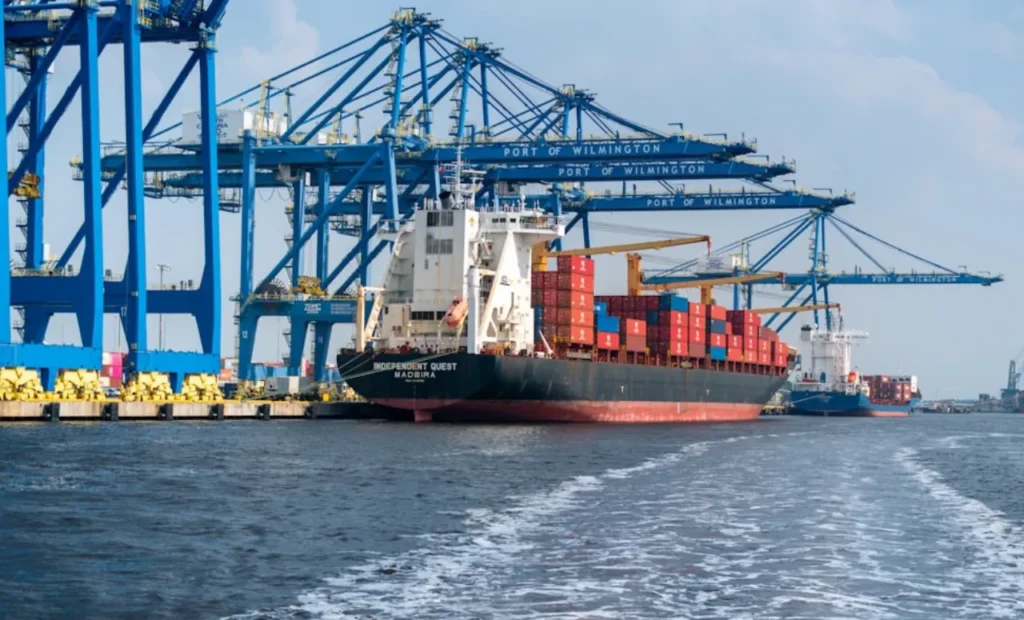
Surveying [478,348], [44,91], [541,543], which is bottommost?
[541,543]

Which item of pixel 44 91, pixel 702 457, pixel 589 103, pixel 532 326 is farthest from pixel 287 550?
pixel 589 103

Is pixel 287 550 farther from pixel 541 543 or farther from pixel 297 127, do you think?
pixel 297 127

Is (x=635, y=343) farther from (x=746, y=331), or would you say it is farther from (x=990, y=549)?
(x=990, y=549)

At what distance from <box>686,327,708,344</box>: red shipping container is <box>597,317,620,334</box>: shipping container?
7.75 meters

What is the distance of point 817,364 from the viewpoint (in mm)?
Result: 126562

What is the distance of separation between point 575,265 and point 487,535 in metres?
39.4

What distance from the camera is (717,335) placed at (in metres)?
75.9

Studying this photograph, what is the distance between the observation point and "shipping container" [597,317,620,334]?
2479 inches

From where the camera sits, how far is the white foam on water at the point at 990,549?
16562 millimetres

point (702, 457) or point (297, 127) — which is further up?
point (297, 127)

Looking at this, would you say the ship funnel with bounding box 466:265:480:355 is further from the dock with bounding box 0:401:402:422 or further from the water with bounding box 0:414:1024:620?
the water with bounding box 0:414:1024:620

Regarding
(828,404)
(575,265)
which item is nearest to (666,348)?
(575,265)

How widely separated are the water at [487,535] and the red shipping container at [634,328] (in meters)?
27.9

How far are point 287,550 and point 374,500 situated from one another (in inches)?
238
